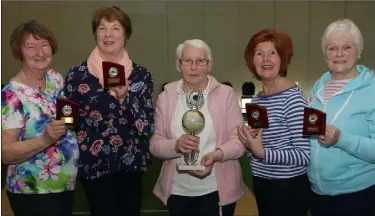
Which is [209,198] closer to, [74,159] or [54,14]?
[74,159]

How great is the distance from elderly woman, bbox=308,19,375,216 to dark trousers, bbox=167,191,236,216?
0.45 metres

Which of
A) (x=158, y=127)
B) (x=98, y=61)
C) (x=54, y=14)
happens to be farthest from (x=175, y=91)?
(x=54, y=14)

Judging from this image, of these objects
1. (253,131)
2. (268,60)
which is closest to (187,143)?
(253,131)

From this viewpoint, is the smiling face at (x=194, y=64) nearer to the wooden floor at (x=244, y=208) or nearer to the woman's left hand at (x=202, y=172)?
the woman's left hand at (x=202, y=172)

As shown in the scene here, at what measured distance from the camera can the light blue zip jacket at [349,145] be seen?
1.88 metres

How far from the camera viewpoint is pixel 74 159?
2104 millimetres

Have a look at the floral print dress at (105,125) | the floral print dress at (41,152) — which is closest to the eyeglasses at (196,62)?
the floral print dress at (105,125)

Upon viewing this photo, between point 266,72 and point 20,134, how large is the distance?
44.5 inches

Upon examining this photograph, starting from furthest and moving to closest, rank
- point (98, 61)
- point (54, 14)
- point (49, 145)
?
point (54, 14) → point (98, 61) → point (49, 145)

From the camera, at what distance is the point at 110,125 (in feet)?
6.85

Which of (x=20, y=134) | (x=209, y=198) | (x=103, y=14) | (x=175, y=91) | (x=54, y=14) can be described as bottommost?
(x=209, y=198)

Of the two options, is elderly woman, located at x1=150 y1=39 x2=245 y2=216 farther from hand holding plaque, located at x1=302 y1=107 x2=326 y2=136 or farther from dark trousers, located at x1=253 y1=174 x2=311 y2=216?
hand holding plaque, located at x1=302 y1=107 x2=326 y2=136

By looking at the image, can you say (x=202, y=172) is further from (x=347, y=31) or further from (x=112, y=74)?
(x=347, y=31)

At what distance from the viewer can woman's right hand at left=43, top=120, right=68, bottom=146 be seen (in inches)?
76.0
